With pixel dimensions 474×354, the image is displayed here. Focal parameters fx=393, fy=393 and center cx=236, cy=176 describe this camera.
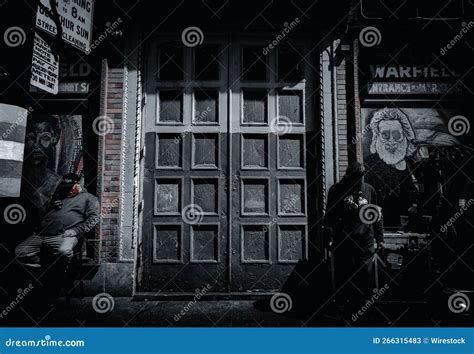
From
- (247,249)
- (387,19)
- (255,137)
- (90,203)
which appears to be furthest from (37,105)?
(387,19)

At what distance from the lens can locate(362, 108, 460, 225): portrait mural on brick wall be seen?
6117mm

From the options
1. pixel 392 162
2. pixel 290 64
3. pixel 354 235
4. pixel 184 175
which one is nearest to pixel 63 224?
pixel 184 175

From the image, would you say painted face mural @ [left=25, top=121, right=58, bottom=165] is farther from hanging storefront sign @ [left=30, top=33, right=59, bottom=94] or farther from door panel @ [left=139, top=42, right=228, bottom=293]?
door panel @ [left=139, top=42, right=228, bottom=293]

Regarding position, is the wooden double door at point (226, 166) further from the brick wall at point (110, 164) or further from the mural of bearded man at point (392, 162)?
the mural of bearded man at point (392, 162)

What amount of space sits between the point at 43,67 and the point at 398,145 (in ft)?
17.3

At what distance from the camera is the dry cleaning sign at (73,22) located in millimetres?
5098

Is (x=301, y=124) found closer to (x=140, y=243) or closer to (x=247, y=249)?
(x=247, y=249)

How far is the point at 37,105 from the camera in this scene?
609 centimetres

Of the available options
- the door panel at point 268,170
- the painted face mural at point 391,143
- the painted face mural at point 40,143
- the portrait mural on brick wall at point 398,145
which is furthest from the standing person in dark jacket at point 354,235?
Answer: the painted face mural at point 40,143

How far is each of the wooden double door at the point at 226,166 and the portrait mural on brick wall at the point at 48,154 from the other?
1072mm

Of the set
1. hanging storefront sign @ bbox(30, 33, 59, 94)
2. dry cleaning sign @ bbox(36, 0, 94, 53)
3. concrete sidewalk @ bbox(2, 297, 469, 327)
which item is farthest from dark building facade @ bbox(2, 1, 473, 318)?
hanging storefront sign @ bbox(30, 33, 59, 94)

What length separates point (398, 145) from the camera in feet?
20.2

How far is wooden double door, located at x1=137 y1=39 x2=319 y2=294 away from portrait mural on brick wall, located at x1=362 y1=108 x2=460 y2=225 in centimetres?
95

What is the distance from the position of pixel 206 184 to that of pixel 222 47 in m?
2.23
